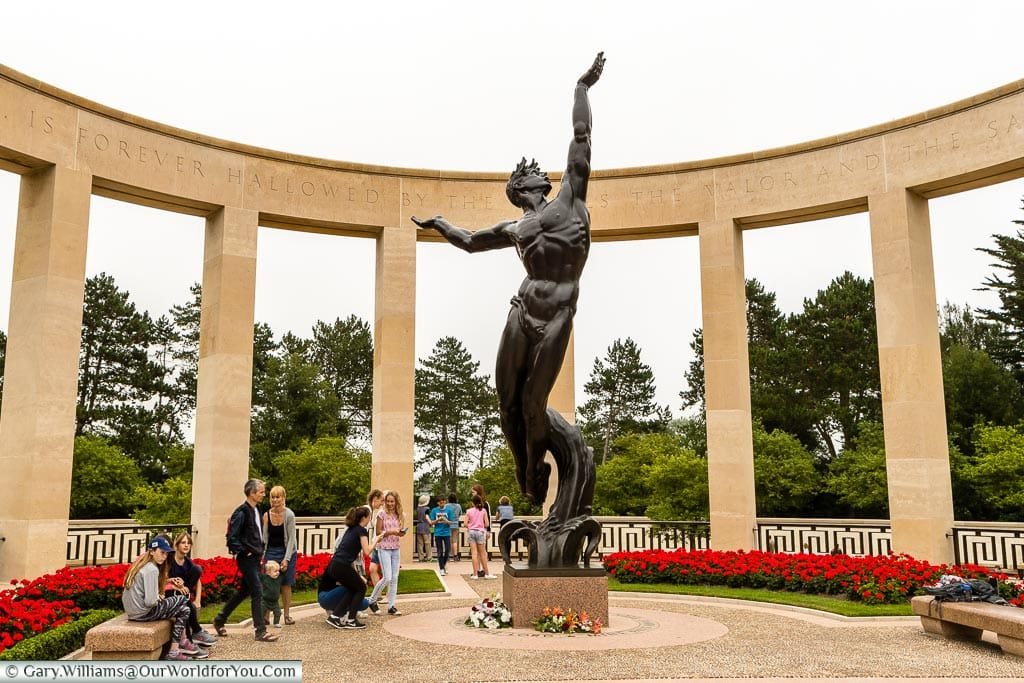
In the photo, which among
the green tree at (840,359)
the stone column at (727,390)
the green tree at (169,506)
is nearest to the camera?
the stone column at (727,390)

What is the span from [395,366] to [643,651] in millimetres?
12303

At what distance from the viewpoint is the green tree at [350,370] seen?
2157 inches

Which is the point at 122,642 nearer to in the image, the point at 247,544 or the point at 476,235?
the point at 247,544

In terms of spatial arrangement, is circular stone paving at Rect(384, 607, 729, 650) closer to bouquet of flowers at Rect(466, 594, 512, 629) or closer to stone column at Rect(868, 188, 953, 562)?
bouquet of flowers at Rect(466, 594, 512, 629)

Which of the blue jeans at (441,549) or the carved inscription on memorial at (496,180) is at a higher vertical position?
the carved inscription on memorial at (496,180)

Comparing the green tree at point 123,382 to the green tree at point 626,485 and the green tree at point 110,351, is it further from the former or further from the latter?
the green tree at point 626,485

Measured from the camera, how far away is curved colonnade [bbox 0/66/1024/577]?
15.8m

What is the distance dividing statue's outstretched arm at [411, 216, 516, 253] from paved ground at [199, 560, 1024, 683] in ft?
14.9

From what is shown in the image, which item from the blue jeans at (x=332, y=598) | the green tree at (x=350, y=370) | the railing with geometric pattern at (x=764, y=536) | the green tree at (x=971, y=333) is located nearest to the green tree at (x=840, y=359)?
the green tree at (x=971, y=333)

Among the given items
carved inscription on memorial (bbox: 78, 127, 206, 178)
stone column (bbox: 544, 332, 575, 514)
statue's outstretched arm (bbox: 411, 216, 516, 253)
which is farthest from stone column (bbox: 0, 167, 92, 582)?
stone column (bbox: 544, 332, 575, 514)

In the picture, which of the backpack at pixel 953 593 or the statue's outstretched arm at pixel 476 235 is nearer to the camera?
the backpack at pixel 953 593

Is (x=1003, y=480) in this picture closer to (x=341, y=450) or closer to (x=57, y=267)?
(x=341, y=450)

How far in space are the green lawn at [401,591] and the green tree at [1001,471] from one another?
2206 centimetres

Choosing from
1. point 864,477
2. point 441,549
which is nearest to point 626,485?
point 864,477
